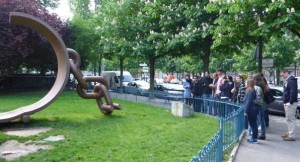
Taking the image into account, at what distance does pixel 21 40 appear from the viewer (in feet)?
73.8

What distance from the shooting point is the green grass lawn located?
26.8 feet

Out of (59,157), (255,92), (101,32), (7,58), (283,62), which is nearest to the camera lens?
(59,157)

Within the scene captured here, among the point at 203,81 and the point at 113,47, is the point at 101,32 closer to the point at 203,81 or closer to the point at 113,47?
the point at 113,47

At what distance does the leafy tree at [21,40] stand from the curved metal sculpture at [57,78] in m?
9.39

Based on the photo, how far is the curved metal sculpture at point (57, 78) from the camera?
12203 millimetres

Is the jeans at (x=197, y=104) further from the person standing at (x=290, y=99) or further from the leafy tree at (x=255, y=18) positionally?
the person standing at (x=290, y=99)

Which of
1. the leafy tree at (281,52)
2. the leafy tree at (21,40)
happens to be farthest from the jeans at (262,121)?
the leafy tree at (281,52)

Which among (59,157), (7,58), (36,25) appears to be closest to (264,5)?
(36,25)

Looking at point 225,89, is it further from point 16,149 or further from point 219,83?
point 16,149

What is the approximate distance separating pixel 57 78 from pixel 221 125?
752cm

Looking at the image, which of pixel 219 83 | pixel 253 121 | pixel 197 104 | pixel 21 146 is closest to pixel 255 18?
pixel 219 83

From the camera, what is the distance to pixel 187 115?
14430mm

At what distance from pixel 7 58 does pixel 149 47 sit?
28.3ft

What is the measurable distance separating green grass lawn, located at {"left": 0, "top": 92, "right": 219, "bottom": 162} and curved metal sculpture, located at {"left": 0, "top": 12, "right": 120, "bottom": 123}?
0.44 meters
